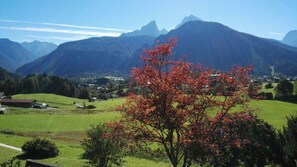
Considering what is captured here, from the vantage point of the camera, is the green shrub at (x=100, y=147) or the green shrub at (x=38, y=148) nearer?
the green shrub at (x=100, y=147)

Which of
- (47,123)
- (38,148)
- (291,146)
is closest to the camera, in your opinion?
(291,146)

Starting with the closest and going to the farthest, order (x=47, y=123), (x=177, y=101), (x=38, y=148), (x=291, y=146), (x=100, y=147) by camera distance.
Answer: (x=177, y=101) → (x=291, y=146) → (x=100, y=147) → (x=38, y=148) → (x=47, y=123)

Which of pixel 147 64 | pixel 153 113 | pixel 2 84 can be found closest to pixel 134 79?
pixel 147 64

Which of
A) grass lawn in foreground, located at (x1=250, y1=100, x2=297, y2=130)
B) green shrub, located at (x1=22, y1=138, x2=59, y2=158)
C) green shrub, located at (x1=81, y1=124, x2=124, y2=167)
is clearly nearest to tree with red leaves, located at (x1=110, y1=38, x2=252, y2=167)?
green shrub, located at (x1=81, y1=124, x2=124, y2=167)

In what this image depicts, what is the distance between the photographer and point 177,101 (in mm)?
14789

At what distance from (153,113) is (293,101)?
89786mm

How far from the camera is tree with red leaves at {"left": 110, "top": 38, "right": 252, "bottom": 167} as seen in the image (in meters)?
14.6

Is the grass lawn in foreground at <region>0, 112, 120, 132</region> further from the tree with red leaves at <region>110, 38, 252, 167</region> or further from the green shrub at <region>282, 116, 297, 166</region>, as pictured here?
the tree with red leaves at <region>110, 38, 252, 167</region>

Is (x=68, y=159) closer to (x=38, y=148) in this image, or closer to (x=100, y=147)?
(x=38, y=148)

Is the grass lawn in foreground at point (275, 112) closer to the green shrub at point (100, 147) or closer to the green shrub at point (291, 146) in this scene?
the green shrub at point (100, 147)

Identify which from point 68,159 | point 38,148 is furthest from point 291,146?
point 38,148

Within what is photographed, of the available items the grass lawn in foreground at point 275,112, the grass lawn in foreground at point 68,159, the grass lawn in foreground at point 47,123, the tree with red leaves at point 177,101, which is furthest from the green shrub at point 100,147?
the grass lawn in foreground at point 275,112

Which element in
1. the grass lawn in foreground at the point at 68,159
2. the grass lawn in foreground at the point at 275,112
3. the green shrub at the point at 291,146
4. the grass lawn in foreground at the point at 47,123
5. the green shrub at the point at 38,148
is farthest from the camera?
the grass lawn in foreground at the point at 47,123

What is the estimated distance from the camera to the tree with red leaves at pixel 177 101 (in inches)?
576
